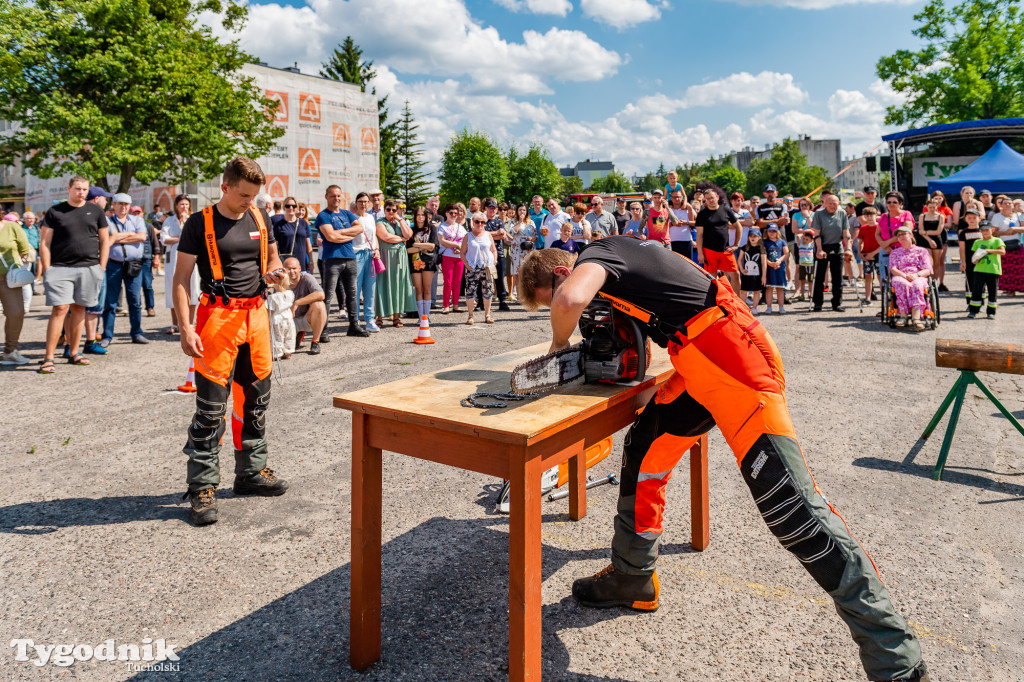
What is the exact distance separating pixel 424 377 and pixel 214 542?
181cm

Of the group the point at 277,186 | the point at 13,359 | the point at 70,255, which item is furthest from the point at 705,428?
the point at 277,186

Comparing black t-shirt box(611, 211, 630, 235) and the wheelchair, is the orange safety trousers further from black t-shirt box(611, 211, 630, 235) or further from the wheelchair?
black t-shirt box(611, 211, 630, 235)

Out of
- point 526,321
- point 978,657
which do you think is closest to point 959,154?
point 526,321

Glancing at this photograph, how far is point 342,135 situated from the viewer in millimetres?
45812

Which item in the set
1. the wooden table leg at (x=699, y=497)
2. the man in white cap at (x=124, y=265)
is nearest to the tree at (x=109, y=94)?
the man in white cap at (x=124, y=265)

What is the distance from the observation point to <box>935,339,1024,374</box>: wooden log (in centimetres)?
429

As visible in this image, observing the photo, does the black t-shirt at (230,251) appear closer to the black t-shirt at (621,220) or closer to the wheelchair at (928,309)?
the wheelchair at (928,309)

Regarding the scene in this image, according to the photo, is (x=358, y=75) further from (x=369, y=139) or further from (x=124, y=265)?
(x=124, y=265)

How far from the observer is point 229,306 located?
412cm

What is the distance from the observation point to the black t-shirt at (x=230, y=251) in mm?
4117

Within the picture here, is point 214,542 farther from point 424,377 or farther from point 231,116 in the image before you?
point 231,116

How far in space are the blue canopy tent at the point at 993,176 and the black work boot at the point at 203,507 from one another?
2618cm

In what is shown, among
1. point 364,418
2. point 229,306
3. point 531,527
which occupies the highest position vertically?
point 229,306

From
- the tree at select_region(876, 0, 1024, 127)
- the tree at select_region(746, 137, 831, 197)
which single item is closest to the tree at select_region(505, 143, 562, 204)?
the tree at select_region(746, 137, 831, 197)
